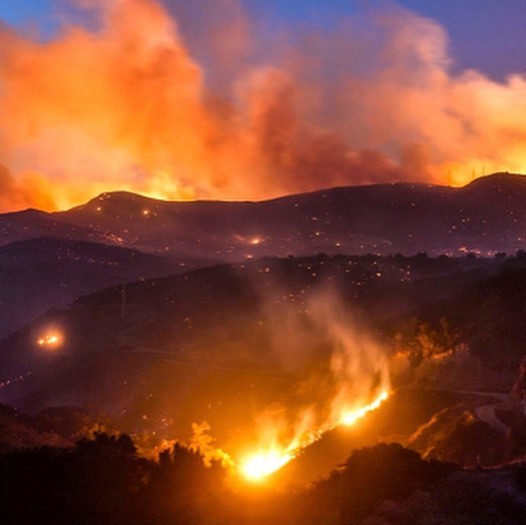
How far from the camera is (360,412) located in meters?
54.6

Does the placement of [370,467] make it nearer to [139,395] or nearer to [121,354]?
[139,395]

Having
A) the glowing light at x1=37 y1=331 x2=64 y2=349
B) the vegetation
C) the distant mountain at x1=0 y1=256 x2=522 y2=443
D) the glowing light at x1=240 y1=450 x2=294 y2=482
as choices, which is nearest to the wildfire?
the glowing light at x1=240 y1=450 x2=294 y2=482

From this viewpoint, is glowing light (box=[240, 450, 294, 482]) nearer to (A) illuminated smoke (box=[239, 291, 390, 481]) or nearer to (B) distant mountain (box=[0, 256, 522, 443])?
(A) illuminated smoke (box=[239, 291, 390, 481])

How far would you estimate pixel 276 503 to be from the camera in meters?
26.3

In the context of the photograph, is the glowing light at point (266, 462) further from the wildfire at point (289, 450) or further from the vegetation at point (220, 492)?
the vegetation at point (220, 492)

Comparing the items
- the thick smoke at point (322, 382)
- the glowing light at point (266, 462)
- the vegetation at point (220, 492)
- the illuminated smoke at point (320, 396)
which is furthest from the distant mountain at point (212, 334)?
the vegetation at point (220, 492)

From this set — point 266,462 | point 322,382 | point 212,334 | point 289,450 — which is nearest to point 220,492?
point 266,462

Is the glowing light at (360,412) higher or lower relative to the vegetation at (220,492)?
higher

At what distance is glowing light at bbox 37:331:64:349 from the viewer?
11788cm

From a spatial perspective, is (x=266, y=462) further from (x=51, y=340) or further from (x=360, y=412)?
(x=51, y=340)

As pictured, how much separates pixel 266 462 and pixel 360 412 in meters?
8.83

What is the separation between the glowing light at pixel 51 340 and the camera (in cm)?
11788

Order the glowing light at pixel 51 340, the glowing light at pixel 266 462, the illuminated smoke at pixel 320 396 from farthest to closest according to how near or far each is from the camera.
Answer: the glowing light at pixel 51 340, the illuminated smoke at pixel 320 396, the glowing light at pixel 266 462

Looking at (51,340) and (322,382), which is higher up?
(51,340)
